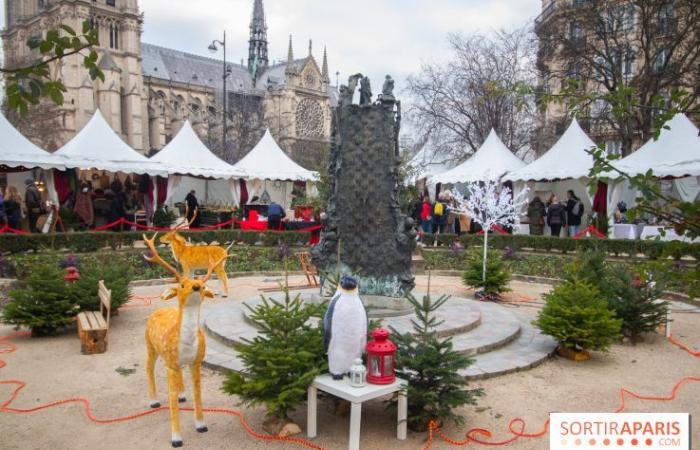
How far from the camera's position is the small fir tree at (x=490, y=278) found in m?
10.9

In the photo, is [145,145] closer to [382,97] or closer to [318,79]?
[318,79]

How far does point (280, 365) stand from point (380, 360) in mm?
854

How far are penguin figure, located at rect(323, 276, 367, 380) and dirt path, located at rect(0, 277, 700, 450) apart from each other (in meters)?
0.74

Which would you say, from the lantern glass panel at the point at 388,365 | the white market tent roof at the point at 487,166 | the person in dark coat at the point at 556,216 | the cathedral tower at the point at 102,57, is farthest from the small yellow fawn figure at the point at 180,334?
the cathedral tower at the point at 102,57

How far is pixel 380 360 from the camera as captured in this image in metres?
4.40

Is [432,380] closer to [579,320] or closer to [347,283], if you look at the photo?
[347,283]

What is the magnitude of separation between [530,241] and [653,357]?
30.2 ft

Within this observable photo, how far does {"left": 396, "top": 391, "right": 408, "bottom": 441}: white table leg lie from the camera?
4582 mm

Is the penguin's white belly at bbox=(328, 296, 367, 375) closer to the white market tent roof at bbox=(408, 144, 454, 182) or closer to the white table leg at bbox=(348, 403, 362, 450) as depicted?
the white table leg at bbox=(348, 403, 362, 450)

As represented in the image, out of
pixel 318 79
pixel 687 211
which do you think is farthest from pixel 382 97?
pixel 318 79

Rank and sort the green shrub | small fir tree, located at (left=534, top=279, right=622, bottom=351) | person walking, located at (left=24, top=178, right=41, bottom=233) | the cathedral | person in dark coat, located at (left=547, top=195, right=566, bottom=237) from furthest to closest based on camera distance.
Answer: the cathedral, person in dark coat, located at (left=547, top=195, right=566, bottom=237), person walking, located at (left=24, top=178, right=41, bottom=233), the green shrub, small fir tree, located at (left=534, top=279, right=622, bottom=351)

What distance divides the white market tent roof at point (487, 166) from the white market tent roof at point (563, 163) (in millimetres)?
853

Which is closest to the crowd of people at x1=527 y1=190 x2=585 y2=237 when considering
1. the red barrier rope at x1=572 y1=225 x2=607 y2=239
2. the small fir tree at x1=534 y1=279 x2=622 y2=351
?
the red barrier rope at x1=572 y1=225 x2=607 y2=239

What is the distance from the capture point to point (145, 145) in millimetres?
63312
